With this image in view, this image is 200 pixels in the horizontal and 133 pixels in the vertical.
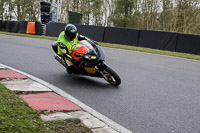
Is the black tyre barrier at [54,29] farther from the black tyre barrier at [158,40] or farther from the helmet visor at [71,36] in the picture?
the helmet visor at [71,36]

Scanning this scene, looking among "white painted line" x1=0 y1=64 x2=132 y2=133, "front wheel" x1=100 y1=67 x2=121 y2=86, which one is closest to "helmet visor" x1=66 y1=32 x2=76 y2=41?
"front wheel" x1=100 y1=67 x2=121 y2=86

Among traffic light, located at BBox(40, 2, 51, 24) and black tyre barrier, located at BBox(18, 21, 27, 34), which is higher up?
traffic light, located at BBox(40, 2, 51, 24)

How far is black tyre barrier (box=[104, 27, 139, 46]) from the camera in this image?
781 inches

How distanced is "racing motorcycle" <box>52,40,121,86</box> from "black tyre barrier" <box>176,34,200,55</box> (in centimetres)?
1156

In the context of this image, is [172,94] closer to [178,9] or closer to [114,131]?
[114,131]

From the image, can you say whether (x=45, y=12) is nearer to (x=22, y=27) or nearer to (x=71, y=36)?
(x=22, y=27)

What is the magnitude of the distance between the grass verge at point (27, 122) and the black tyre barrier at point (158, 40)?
14968mm

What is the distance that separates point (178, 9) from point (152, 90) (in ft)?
80.3

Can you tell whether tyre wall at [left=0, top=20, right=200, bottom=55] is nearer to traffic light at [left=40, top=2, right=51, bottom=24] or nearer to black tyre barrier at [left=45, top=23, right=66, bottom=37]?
black tyre barrier at [left=45, top=23, right=66, bottom=37]

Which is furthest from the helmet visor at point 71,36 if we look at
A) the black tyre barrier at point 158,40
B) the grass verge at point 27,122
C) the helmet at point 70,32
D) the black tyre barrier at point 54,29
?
the black tyre barrier at point 54,29

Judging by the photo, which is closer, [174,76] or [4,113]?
[4,113]

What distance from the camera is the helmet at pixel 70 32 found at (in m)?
7.12

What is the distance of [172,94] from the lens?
6.16m

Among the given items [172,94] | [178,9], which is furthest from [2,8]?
[172,94]
